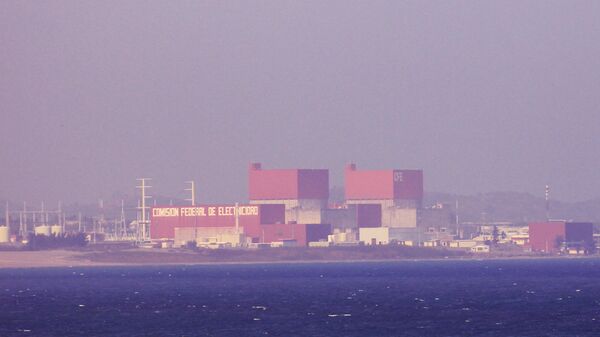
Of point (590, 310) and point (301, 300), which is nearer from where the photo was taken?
point (590, 310)

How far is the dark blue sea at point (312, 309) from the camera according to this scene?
4195 inches

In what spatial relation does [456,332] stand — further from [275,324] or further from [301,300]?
[301,300]

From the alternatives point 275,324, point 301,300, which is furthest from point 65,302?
point 275,324

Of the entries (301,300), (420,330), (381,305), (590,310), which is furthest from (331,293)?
(420,330)

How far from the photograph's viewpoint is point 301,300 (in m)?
147

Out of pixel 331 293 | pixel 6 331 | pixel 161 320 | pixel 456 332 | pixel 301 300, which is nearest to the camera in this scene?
pixel 456 332

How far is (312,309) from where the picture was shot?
430 feet

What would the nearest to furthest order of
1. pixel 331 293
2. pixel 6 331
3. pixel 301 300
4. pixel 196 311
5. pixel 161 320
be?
pixel 6 331 < pixel 161 320 < pixel 196 311 < pixel 301 300 < pixel 331 293

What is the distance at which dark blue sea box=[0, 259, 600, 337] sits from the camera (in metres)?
107

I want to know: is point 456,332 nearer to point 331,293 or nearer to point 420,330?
point 420,330

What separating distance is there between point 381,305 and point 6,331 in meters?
→ 40.0

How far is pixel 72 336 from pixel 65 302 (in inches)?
1853

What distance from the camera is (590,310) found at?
407 ft

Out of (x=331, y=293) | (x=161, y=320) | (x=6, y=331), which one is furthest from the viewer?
(x=331, y=293)
